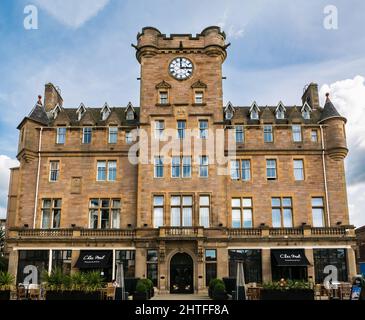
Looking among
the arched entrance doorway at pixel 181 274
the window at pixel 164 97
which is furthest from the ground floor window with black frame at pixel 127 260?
the window at pixel 164 97

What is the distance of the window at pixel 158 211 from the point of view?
35688mm

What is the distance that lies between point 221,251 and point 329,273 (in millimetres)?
9248

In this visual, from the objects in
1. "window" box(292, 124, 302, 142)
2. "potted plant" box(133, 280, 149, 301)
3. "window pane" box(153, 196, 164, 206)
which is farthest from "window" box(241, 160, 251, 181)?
"potted plant" box(133, 280, 149, 301)

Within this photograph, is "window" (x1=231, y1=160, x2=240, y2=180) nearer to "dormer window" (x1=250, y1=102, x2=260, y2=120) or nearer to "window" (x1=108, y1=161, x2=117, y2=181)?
"dormer window" (x1=250, y1=102, x2=260, y2=120)

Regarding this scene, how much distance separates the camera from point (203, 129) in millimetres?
37875

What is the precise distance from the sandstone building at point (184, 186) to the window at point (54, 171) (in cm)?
13

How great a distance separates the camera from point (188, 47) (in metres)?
39.5

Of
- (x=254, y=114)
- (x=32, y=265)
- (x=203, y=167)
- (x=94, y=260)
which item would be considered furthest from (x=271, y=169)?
(x=32, y=265)

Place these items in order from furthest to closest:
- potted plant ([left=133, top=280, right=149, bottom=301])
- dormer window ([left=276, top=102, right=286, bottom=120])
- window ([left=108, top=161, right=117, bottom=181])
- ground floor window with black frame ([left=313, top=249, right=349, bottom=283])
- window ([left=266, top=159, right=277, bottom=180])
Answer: dormer window ([left=276, top=102, right=286, bottom=120]), window ([left=108, top=161, right=117, bottom=181]), window ([left=266, top=159, right=277, bottom=180]), ground floor window with black frame ([left=313, top=249, right=349, bottom=283]), potted plant ([left=133, top=280, right=149, bottom=301])

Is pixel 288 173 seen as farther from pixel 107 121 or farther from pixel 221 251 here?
pixel 107 121

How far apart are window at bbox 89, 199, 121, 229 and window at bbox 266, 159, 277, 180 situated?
14162mm

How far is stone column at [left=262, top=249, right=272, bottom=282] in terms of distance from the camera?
33.9 m

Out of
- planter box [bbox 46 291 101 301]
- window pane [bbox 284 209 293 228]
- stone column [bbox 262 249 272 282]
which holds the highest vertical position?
window pane [bbox 284 209 293 228]

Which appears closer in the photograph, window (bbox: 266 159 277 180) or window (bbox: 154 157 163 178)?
window (bbox: 154 157 163 178)
